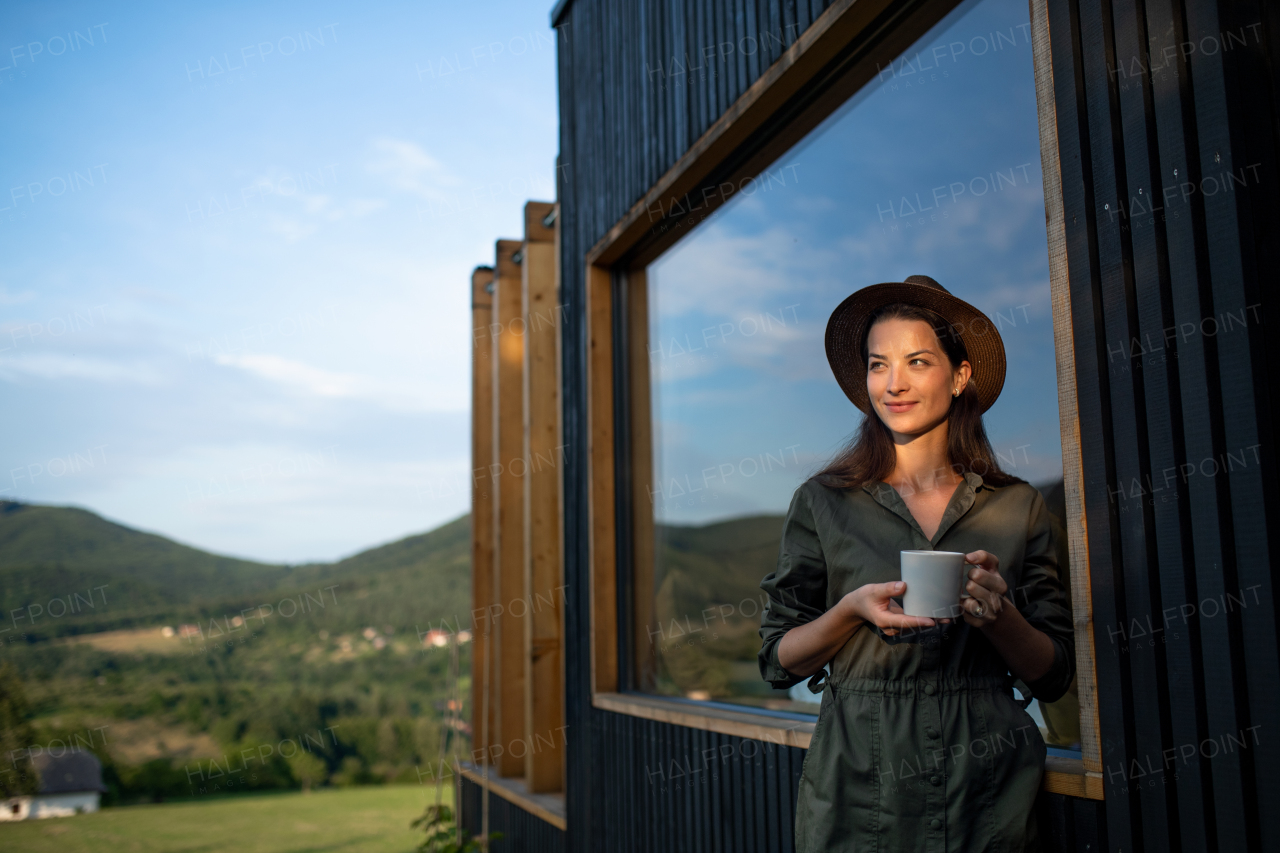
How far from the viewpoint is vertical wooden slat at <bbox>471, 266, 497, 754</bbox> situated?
19.1 ft

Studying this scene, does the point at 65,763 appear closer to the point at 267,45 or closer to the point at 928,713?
the point at 267,45

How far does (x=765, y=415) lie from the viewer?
307cm

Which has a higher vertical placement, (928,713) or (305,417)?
(305,417)

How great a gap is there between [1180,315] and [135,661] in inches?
389

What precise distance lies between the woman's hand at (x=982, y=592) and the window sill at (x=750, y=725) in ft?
1.25

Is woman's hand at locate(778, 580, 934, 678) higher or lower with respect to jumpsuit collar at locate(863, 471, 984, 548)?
lower

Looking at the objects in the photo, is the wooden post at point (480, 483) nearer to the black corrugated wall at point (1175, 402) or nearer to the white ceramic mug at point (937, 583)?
the black corrugated wall at point (1175, 402)

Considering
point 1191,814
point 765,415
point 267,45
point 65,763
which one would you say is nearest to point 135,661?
point 65,763

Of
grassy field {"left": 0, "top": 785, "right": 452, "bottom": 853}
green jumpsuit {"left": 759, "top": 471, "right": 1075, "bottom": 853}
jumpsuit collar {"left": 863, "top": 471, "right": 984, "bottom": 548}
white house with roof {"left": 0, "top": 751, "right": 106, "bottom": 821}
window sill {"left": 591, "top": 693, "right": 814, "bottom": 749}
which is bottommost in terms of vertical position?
grassy field {"left": 0, "top": 785, "right": 452, "bottom": 853}

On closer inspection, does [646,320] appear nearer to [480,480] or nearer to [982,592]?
[982,592]

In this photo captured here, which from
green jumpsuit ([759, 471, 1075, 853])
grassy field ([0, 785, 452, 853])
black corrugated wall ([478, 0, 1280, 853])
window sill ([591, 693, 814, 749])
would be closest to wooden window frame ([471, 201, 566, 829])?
window sill ([591, 693, 814, 749])

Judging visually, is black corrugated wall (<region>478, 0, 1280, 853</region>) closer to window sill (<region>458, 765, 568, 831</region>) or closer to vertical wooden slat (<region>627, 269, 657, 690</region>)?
vertical wooden slat (<region>627, 269, 657, 690</region>)

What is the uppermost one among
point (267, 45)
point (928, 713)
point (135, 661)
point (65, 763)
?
point (267, 45)

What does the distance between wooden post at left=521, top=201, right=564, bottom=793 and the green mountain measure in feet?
11.0
